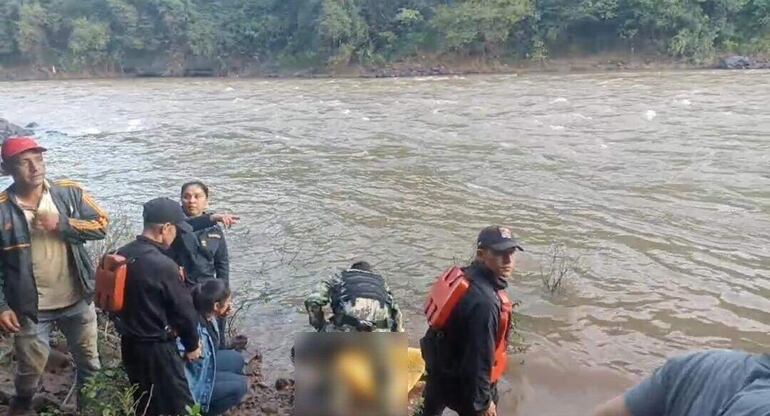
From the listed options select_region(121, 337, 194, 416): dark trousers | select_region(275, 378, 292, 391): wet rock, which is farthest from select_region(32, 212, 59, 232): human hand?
select_region(275, 378, 292, 391): wet rock

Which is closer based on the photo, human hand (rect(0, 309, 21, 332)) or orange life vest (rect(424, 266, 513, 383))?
orange life vest (rect(424, 266, 513, 383))

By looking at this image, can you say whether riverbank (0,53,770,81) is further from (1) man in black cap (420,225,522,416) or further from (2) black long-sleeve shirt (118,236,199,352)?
(2) black long-sleeve shirt (118,236,199,352)

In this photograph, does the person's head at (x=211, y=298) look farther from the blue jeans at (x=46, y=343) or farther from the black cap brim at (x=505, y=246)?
the black cap brim at (x=505, y=246)

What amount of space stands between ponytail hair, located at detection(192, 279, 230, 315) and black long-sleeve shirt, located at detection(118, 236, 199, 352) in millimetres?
350

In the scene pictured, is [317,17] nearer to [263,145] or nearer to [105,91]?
[105,91]

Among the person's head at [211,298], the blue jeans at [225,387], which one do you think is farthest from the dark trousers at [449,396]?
the person's head at [211,298]

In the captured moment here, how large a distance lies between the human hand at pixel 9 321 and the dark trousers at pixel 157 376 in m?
0.60

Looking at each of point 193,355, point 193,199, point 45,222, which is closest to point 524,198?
point 193,199

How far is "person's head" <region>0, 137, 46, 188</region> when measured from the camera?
145 inches

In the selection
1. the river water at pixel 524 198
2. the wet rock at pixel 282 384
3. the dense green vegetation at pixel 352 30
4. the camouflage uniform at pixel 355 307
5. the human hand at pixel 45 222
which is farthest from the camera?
the dense green vegetation at pixel 352 30

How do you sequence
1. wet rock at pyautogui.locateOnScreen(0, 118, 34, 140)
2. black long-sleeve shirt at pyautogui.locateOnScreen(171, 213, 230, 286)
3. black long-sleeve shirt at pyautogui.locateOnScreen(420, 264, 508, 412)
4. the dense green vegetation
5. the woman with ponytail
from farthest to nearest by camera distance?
the dense green vegetation, wet rock at pyautogui.locateOnScreen(0, 118, 34, 140), black long-sleeve shirt at pyautogui.locateOnScreen(171, 213, 230, 286), the woman with ponytail, black long-sleeve shirt at pyautogui.locateOnScreen(420, 264, 508, 412)

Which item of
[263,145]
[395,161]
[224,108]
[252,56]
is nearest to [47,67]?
[252,56]

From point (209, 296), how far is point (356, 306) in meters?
0.97

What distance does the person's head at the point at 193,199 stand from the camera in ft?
16.6
